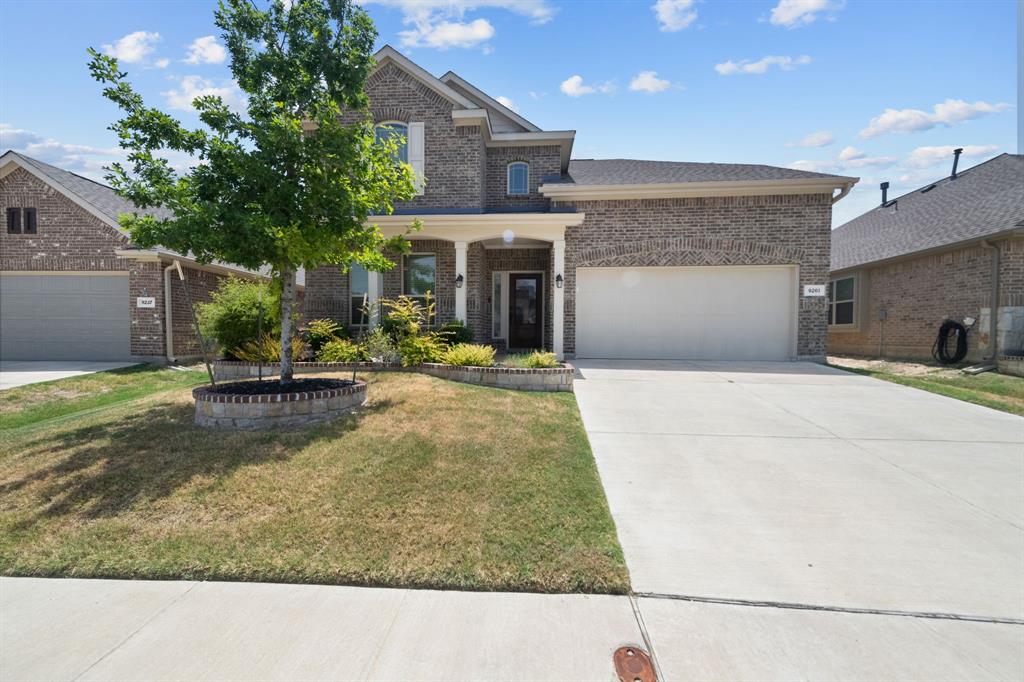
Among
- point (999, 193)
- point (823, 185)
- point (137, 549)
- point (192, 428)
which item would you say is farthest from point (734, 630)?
point (999, 193)

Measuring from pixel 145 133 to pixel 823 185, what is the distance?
13.3 m

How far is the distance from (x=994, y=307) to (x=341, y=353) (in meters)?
15.0

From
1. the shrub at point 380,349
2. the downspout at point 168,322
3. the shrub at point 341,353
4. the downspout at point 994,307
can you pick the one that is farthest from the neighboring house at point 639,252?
the downspout at point 168,322

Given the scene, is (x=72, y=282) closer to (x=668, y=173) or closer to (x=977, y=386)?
(x=668, y=173)

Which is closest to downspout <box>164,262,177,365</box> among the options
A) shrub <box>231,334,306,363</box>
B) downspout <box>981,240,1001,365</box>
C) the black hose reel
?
shrub <box>231,334,306,363</box>

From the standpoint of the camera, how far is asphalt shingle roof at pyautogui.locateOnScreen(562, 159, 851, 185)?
40.7 ft

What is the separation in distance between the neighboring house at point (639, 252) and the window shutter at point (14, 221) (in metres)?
8.08

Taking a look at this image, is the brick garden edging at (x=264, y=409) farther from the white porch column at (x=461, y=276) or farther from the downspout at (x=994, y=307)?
the downspout at (x=994, y=307)

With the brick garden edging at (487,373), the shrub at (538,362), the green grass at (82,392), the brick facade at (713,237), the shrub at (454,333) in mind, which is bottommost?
the green grass at (82,392)

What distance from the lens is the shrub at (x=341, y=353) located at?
339 inches

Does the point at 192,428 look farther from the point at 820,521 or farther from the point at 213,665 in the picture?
the point at 820,521

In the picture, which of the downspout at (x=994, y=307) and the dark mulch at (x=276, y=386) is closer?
the dark mulch at (x=276, y=386)

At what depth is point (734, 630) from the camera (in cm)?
254

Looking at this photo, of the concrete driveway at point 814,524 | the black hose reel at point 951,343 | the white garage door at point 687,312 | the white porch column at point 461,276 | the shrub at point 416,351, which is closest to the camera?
the concrete driveway at point 814,524
